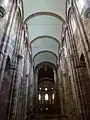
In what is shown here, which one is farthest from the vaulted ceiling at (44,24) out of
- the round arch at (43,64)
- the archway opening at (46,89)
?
the archway opening at (46,89)

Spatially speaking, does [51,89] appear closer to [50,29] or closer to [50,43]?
[50,43]

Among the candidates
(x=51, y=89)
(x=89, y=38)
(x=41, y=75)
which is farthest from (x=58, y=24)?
(x=51, y=89)

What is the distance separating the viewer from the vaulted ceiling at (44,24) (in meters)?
14.6

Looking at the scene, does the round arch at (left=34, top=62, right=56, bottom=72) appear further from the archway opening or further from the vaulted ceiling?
the archway opening

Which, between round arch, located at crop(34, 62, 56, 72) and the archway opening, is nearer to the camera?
round arch, located at crop(34, 62, 56, 72)

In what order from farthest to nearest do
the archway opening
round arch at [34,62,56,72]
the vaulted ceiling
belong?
1. the archway opening
2. round arch at [34,62,56,72]
3. the vaulted ceiling

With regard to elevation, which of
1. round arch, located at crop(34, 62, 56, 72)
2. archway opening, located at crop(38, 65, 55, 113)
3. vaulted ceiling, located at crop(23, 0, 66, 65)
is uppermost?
vaulted ceiling, located at crop(23, 0, 66, 65)

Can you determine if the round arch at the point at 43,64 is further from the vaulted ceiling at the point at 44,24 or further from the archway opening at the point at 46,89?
the archway opening at the point at 46,89

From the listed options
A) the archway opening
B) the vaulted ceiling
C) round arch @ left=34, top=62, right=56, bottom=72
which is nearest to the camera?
the vaulted ceiling

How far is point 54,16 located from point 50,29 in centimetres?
296

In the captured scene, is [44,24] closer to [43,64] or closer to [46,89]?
[43,64]

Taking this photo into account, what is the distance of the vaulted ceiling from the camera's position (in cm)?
1455

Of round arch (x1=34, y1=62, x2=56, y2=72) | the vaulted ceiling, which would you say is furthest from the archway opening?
the vaulted ceiling

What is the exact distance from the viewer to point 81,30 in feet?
30.2
